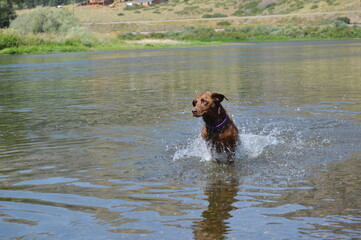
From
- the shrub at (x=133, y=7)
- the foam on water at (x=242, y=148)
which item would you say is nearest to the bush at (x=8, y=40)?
the foam on water at (x=242, y=148)

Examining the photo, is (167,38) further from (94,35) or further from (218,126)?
(218,126)

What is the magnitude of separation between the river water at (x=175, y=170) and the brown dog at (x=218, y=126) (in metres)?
0.28

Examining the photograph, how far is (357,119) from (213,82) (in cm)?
1027

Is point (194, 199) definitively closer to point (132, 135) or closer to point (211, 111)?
point (211, 111)

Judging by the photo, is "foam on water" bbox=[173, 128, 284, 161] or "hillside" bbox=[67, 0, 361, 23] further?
"hillside" bbox=[67, 0, 361, 23]

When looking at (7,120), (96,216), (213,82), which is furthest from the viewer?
(213,82)

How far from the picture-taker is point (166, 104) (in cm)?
1641

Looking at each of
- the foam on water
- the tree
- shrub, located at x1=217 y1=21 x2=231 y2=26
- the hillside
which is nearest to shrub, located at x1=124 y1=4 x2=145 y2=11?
the hillside

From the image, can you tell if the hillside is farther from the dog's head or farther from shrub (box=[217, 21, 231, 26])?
the dog's head

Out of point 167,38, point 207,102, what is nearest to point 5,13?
point 167,38

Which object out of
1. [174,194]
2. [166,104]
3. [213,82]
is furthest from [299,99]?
[174,194]

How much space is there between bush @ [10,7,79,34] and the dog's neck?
58.4 meters

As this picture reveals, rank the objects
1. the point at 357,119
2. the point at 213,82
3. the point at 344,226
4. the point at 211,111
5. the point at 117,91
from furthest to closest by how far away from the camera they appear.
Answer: the point at 213,82, the point at 117,91, the point at 357,119, the point at 211,111, the point at 344,226

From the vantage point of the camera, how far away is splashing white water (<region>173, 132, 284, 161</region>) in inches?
366
